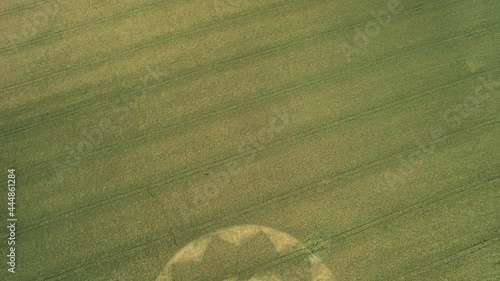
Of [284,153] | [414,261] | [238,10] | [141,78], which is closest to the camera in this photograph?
[414,261]

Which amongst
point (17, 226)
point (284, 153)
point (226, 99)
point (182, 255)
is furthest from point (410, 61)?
point (17, 226)

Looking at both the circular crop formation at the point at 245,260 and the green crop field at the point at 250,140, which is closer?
the circular crop formation at the point at 245,260

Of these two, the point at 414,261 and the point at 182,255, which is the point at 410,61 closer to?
the point at 414,261

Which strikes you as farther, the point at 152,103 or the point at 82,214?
the point at 152,103

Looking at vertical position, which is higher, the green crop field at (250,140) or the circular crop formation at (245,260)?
the green crop field at (250,140)
